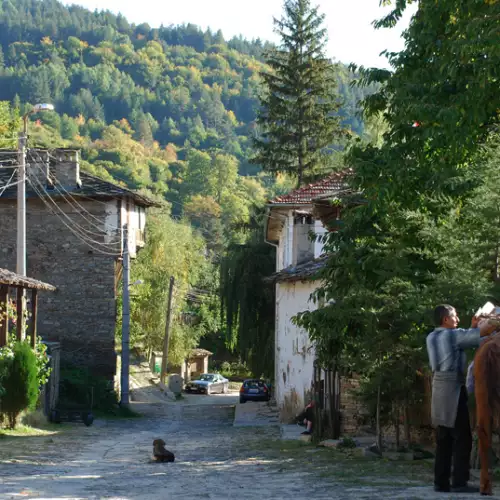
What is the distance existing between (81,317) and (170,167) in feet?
407

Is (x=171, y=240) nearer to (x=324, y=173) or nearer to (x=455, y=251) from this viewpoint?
(x=324, y=173)

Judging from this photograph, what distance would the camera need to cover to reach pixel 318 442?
1820 cm

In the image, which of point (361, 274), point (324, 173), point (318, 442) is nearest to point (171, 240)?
point (324, 173)

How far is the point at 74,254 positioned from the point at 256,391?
40.7 feet

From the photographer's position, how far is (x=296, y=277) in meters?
26.2

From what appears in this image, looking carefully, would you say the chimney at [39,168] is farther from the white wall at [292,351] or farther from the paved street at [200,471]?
the paved street at [200,471]

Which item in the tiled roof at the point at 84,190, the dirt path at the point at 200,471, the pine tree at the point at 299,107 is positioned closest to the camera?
the dirt path at the point at 200,471

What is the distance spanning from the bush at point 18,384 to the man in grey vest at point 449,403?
15.4 m

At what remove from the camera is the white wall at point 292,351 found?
1060 inches

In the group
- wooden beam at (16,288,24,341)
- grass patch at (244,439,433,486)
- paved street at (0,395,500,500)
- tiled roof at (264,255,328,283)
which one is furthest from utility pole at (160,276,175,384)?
grass patch at (244,439,433,486)

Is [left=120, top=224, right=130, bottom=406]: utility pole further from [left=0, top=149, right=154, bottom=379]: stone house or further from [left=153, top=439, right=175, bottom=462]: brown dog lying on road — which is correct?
[left=153, top=439, right=175, bottom=462]: brown dog lying on road

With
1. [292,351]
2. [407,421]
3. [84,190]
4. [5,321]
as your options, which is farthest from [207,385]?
[407,421]

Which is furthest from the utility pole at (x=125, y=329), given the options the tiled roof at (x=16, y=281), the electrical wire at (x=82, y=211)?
the tiled roof at (x=16, y=281)

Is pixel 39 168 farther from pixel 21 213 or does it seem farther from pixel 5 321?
pixel 5 321
